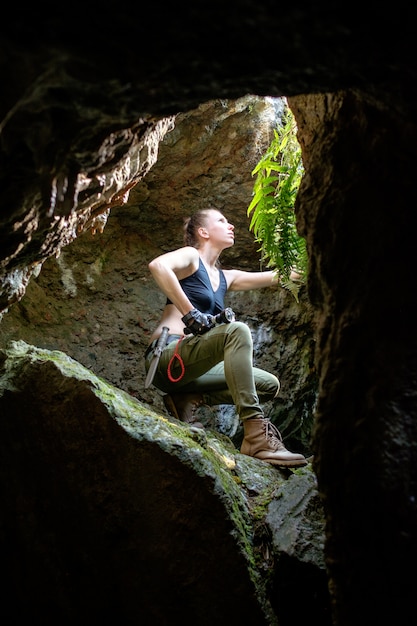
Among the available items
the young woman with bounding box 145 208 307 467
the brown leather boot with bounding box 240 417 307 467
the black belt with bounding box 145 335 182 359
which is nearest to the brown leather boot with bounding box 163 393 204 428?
the young woman with bounding box 145 208 307 467

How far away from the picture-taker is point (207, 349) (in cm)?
424

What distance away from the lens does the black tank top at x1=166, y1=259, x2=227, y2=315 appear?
4.71m

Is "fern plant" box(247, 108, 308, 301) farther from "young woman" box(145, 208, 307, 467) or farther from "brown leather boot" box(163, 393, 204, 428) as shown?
"brown leather boot" box(163, 393, 204, 428)

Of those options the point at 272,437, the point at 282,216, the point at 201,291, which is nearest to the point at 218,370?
the point at 201,291

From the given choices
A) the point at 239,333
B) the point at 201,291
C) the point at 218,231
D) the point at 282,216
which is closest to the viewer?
the point at 282,216

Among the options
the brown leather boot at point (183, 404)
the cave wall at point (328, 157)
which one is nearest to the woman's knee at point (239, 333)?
the brown leather boot at point (183, 404)

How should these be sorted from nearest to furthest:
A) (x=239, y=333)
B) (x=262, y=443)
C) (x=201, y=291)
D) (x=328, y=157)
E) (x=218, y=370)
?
(x=328, y=157) → (x=262, y=443) → (x=239, y=333) → (x=218, y=370) → (x=201, y=291)

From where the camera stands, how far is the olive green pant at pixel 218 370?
3979 mm

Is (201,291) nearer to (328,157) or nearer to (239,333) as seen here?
(239,333)

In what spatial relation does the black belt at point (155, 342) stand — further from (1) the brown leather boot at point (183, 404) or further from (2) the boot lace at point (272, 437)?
(2) the boot lace at point (272, 437)

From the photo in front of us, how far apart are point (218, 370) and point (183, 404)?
1.38ft

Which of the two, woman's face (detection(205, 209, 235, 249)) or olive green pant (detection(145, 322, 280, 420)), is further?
woman's face (detection(205, 209, 235, 249))

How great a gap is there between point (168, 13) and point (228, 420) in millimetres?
4589

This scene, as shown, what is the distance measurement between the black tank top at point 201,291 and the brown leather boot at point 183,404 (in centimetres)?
77
